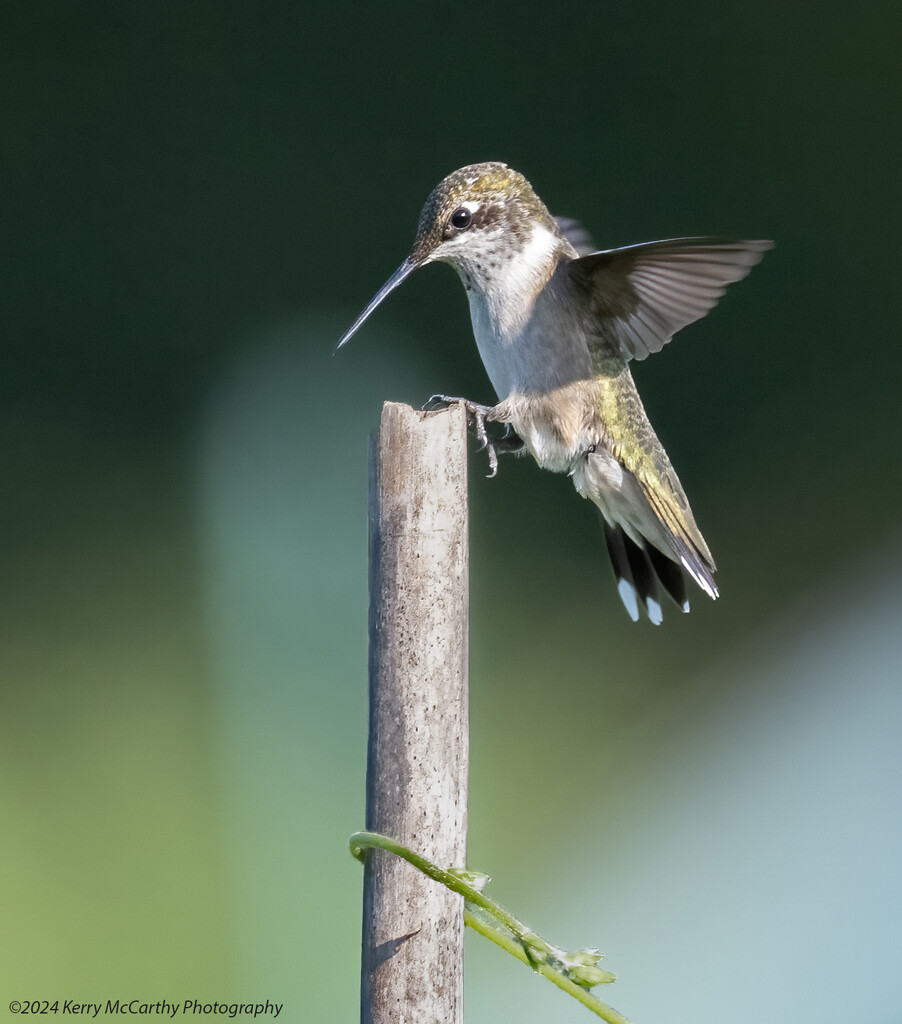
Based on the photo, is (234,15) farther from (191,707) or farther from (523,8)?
(191,707)

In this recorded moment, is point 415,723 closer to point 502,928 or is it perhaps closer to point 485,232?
point 502,928

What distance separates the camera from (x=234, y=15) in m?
2.45

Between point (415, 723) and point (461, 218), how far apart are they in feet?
2.89

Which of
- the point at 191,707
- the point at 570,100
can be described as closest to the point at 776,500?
the point at 570,100

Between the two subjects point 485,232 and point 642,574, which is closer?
point 485,232

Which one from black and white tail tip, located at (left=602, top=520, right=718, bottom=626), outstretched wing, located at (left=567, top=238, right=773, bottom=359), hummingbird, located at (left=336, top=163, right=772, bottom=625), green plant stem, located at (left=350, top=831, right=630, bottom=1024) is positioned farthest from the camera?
black and white tail tip, located at (left=602, top=520, right=718, bottom=626)

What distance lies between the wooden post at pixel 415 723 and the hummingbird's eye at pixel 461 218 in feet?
2.35

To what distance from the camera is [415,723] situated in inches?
28.2

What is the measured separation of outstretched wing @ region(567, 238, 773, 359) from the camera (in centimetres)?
126

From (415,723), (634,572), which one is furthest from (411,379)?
(415,723)

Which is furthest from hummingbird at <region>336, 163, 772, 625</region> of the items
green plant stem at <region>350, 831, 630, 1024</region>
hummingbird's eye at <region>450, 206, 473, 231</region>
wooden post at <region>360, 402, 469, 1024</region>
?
green plant stem at <region>350, 831, 630, 1024</region>

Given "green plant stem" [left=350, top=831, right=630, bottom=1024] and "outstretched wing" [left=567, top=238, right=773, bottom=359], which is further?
"outstretched wing" [left=567, top=238, right=773, bottom=359]

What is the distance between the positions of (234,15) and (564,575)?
4.89 feet

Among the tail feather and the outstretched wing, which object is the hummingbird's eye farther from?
the tail feather
